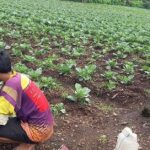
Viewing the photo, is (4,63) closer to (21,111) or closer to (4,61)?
(4,61)

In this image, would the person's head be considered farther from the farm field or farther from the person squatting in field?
the farm field

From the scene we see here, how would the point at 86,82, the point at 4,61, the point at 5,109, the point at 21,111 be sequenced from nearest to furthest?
1. the point at 4,61
2. the point at 5,109
3. the point at 21,111
4. the point at 86,82

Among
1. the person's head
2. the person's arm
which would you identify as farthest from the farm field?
the person's head

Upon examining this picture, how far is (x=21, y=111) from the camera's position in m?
5.03

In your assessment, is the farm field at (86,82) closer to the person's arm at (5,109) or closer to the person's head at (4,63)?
the person's arm at (5,109)

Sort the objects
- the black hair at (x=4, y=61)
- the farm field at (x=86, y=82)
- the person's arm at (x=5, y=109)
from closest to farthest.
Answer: the black hair at (x=4, y=61)
the person's arm at (x=5, y=109)
the farm field at (x=86, y=82)

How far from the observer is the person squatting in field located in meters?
4.85

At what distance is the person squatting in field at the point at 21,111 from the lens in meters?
4.85

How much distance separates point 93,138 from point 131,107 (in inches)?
60.5

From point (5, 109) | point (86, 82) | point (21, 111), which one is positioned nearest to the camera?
point (5, 109)

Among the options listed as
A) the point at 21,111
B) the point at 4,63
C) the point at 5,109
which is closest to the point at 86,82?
the point at 21,111

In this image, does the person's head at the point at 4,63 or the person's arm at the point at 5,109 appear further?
the person's arm at the point at 5,109

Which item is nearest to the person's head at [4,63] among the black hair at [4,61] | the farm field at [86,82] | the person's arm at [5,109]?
the black hair at [4,61]

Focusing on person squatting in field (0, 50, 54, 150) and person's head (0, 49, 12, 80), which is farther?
person squatting in field (0, 50, 54, 150)
